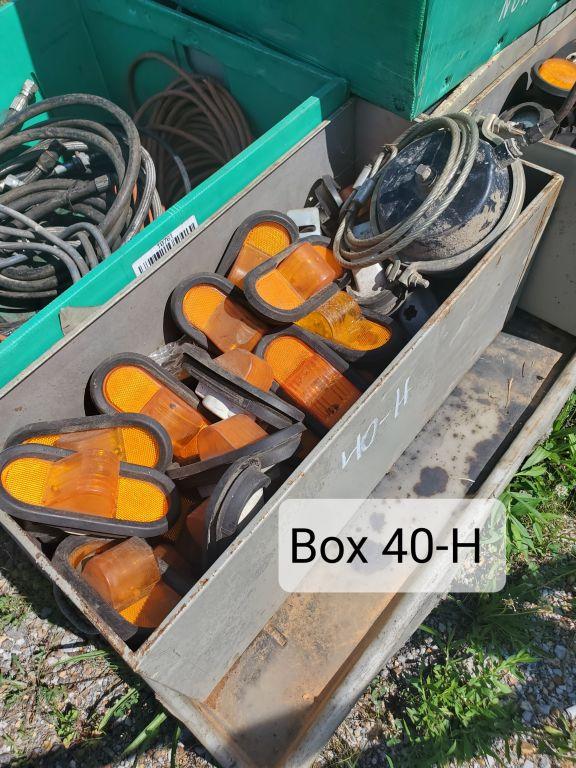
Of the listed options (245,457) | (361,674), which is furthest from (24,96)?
(361,674)

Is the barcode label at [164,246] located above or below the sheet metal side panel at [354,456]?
above

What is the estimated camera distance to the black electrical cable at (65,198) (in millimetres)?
2252

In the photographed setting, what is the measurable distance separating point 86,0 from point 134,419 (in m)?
2.34

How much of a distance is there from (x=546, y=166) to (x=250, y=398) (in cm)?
130

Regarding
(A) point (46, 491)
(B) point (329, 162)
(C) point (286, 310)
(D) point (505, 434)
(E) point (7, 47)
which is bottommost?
(D) point (505, 434)

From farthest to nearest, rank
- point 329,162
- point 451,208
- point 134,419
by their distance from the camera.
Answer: point 329,162
point 451,208
point 134,419

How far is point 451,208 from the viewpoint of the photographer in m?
1.89

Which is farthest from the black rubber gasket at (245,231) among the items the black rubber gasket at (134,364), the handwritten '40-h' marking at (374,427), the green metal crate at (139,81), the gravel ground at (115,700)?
the gravel ground at (115,700)

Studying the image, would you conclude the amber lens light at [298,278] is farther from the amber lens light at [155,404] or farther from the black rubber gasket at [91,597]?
the black rubber gasket at [91,597]

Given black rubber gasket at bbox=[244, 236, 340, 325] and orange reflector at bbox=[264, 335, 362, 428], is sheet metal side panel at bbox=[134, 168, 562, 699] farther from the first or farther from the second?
black rubber gasket at bbox=[244, 236, 340, 325]

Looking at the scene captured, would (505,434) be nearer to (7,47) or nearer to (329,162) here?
(329,162)

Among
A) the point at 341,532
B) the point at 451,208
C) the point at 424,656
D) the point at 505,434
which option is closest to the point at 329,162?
the point at 451,208

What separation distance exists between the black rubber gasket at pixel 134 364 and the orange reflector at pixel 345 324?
49 cm

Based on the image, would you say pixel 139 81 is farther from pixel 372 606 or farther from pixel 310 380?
pixel 372 606
